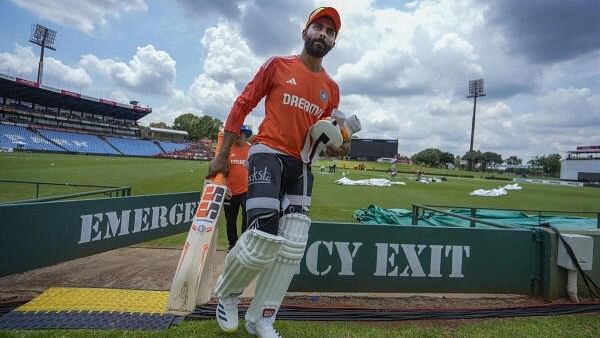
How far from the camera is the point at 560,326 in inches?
137

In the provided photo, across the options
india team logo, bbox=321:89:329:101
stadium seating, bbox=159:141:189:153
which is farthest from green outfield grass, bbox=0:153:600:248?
stadium seating, bbox=159:141:189:153

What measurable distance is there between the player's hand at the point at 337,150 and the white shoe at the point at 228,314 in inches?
53.0

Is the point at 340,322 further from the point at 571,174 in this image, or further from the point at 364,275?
the point at 571,174

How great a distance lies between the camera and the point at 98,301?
356 cm

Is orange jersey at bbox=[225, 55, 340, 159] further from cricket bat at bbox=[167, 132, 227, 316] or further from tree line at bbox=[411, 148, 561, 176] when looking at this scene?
tree line at bbox=[411, 148, 561, 176]

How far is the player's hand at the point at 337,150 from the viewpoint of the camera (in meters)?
2.87

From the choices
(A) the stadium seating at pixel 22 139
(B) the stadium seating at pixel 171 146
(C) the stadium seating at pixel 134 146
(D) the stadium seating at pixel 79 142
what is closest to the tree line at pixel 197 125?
(B) the stadium seating at pixel 171 146

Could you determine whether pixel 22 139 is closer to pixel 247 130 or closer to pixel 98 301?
pixel 247 130

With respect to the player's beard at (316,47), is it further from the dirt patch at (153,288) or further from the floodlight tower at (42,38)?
the floodlight tower at (42,38)

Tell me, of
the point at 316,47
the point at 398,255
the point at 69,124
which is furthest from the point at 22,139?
the point at 316,47

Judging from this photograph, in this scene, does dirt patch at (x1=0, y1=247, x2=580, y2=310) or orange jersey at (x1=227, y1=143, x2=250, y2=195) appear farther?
orange jersey at (x1=227, y1=143, x2=250, y2=195)

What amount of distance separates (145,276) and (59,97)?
257 ft

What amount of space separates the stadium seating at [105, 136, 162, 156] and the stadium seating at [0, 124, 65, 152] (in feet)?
42.7

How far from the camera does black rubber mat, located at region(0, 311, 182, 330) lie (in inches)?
116
